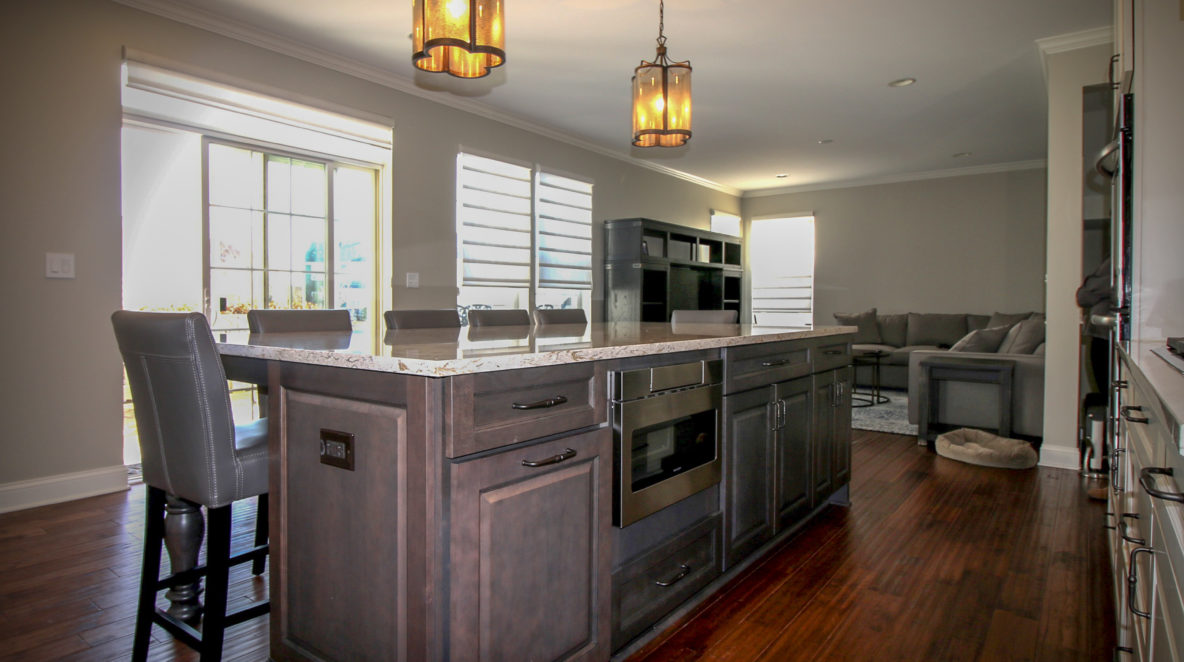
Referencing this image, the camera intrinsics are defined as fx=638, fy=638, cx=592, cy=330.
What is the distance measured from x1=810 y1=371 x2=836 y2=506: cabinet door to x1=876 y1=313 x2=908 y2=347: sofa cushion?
528 cm

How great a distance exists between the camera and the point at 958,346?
16.2 feet

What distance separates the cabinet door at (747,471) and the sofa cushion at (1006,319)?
18.8 feet

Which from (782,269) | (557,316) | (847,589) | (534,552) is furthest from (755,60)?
(782,269)

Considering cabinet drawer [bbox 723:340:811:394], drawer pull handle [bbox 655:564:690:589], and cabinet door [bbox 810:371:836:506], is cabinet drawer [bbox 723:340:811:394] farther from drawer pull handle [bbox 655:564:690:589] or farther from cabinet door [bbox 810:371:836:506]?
drawer pull handle [bbox 655:564:690:589]

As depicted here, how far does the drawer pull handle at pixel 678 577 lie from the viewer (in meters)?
1.75

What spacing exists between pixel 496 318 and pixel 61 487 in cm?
218

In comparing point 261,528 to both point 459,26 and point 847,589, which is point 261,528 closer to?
point 459,26

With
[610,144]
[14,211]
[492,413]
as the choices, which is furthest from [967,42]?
[14,211]

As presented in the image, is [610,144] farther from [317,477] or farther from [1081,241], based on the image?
[317,477]

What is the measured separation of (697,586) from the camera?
6.30ft

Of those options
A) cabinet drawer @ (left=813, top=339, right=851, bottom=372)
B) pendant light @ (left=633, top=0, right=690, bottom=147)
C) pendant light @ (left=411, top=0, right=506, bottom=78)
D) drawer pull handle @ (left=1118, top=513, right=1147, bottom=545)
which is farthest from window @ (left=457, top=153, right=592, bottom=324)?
drawer pull handle @ (left=1118, top=513, right=1147, bottom=545)

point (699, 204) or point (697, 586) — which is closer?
point (697, 586)

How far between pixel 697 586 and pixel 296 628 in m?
1.10

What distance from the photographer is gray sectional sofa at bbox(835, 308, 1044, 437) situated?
4215mm
